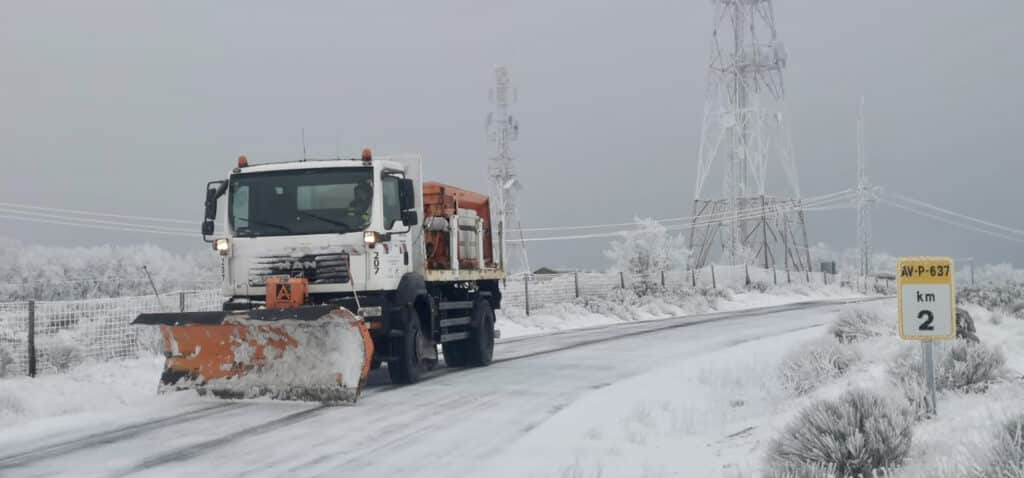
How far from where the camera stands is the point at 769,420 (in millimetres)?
9414

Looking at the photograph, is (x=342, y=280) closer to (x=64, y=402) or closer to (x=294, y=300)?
(x=294, y=300)

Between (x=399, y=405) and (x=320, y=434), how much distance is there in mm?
2135

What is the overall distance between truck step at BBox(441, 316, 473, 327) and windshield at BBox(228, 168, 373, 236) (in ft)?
9.75

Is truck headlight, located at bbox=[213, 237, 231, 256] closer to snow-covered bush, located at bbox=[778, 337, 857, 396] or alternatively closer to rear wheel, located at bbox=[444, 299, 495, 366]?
rear wheel, located at bbox=[444, 299, 495, 366]

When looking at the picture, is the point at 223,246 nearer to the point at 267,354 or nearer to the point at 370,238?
the point at 267,354

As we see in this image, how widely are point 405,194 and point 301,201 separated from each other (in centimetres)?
147

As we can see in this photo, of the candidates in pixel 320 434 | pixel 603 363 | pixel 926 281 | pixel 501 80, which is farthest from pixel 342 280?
pixel 501 80

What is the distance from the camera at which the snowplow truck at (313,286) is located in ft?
39.6

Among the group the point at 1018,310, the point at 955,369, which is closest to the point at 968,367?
the point at 955,369

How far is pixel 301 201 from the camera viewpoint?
13.3 m

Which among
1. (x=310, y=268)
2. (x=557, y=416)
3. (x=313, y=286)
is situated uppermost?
(x=310, y=268)

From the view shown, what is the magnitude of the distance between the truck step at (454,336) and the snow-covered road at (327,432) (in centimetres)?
60

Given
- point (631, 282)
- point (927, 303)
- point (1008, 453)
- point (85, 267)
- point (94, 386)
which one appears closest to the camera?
point (1008, 453)

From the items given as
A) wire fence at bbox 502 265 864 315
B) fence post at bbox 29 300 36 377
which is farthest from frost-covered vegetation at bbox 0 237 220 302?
fence post at bbox 29 300 36 377
